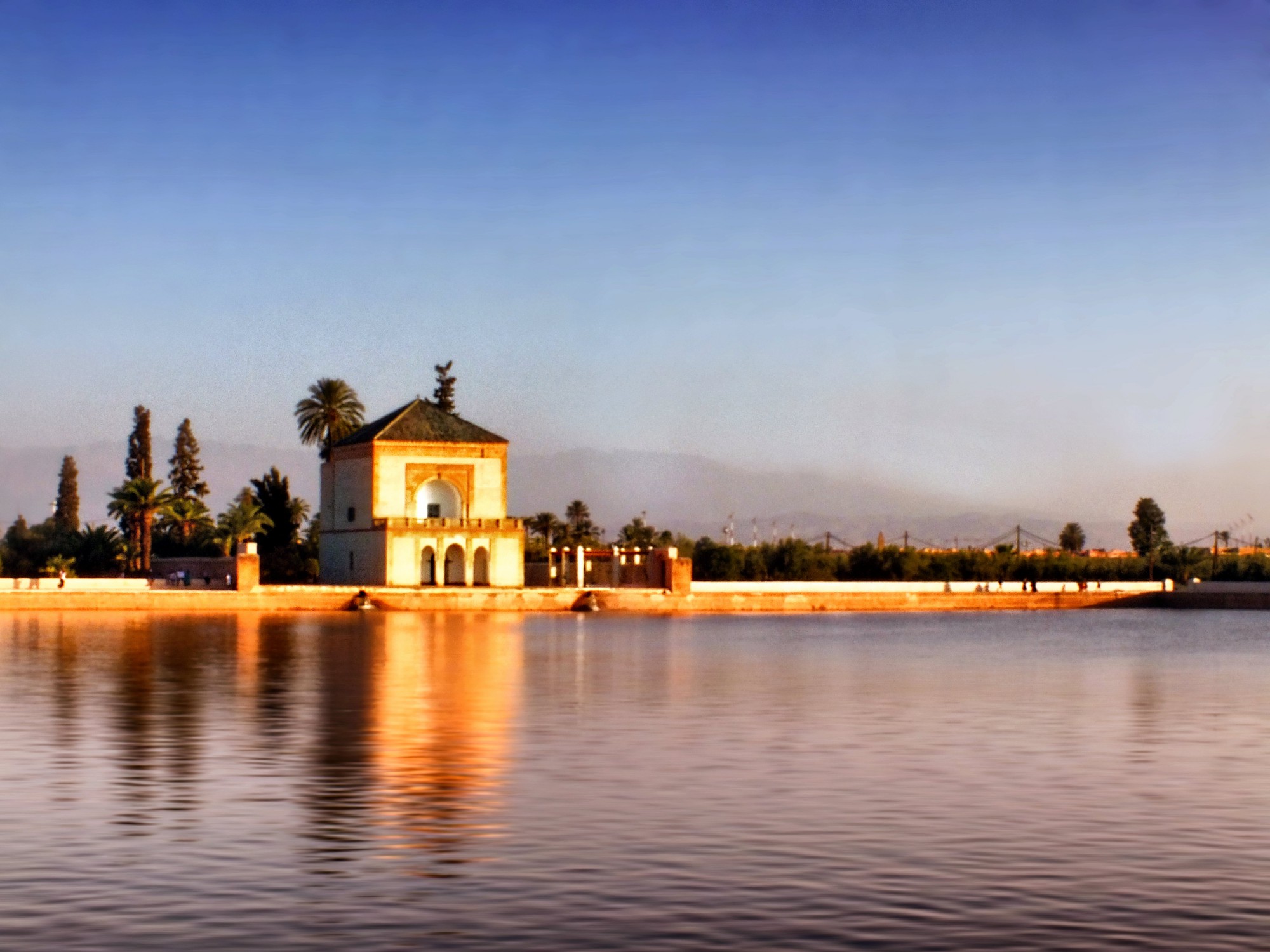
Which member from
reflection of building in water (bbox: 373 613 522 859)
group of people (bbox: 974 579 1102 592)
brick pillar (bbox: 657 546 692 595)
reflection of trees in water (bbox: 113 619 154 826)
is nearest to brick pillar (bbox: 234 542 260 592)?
brick pillar (bbox: 657 546 692 595)

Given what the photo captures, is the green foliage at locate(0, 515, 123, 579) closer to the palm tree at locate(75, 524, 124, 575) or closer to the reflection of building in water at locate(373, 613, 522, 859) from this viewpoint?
the palm tree at locate(75, 524, 124, 575)

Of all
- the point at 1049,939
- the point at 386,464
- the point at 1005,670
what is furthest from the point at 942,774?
the point at 386,464

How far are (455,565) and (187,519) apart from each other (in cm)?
1489

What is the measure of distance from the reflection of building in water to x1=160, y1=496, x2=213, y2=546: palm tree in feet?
128

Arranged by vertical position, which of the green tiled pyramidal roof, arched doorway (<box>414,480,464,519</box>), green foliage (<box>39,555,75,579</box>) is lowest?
green foliage (<box>39,555,75,579</box>)

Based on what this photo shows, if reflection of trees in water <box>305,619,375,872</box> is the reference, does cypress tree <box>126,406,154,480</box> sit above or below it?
above

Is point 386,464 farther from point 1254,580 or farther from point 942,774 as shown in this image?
point 942,774

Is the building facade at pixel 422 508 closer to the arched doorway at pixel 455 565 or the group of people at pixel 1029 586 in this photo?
the arched doorway at pixel 455 565

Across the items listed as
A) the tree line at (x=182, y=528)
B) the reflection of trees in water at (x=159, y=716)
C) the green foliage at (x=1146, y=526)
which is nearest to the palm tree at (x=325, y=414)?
the tree line at (x=182, y=528)

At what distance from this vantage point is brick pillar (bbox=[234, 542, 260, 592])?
58188 millimetres

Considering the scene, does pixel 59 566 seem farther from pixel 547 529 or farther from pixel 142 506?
pixel 547 529

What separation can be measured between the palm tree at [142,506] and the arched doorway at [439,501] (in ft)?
30.7

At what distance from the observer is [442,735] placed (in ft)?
57.0

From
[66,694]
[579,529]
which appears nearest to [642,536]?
[579,529]
